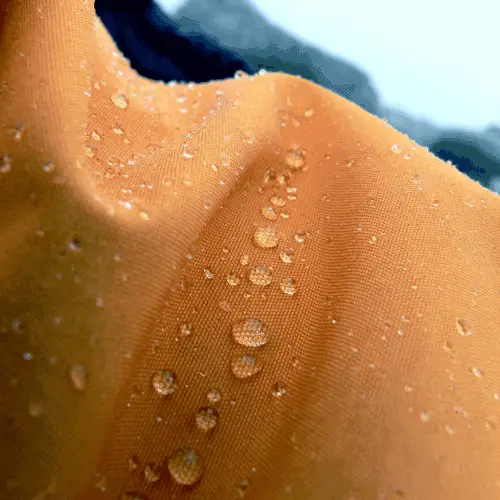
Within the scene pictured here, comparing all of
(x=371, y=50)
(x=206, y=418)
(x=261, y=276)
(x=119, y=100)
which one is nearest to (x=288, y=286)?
(x=261, y=276)

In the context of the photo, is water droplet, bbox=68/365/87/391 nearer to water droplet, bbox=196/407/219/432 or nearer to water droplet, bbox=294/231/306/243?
water droplet, bbox=196/407/219/432

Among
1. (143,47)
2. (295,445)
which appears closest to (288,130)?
(295,445)

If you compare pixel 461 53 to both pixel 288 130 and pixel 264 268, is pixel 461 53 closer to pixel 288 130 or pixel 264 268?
pixel 288 130

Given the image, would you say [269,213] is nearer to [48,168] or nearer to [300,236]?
[300,236]

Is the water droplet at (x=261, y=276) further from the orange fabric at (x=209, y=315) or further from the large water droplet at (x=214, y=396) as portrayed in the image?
the large water droplet at (x=214, y=396)

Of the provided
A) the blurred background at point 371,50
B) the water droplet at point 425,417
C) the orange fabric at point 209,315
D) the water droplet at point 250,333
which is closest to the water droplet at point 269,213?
the orange fabric at point 209,315
